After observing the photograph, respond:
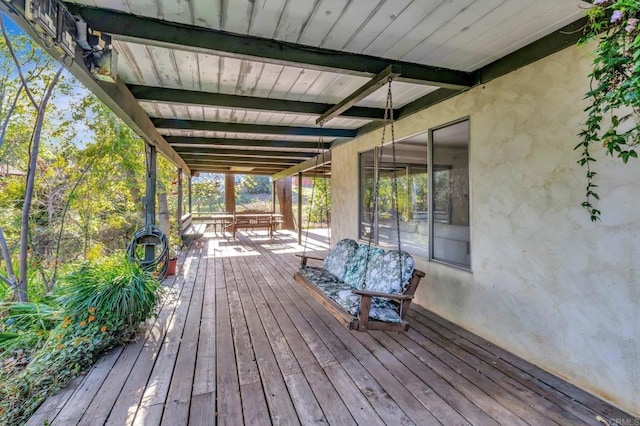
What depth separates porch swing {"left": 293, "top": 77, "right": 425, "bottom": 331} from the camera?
2326 mm

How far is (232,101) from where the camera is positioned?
3.27 m

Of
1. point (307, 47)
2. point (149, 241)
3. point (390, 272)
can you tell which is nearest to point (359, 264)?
point (390, 272)

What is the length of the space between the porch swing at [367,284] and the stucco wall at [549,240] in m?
0.72

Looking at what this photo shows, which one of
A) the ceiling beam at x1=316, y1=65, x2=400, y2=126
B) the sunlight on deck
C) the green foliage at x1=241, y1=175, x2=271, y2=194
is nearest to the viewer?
the ceiling beam at x1=316, y1=65, x2=400, y2=126

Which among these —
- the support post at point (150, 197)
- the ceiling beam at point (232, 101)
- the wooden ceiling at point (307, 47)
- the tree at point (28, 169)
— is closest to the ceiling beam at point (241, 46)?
the wooden ceiling at point (307, 47)

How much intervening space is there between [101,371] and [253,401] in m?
1.28

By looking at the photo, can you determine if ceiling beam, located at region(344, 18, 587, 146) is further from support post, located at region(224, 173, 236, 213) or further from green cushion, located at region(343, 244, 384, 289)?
support post, located at region(224, 173, 236, 213)

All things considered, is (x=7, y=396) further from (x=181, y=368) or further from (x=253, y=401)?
(x=253, y=401)

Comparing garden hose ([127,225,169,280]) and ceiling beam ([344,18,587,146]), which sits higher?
ceiling beam ([344,18,587,146])

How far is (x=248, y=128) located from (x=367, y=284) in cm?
297

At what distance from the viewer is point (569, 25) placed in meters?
2.01

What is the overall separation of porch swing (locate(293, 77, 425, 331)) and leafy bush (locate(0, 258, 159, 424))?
1705mm

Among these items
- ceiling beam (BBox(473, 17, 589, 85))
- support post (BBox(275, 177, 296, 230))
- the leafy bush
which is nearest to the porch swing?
ceiling beam (BBox(473, 17, 589, 85))

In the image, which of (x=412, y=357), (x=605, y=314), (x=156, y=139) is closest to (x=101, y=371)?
(x=412, y=357)
